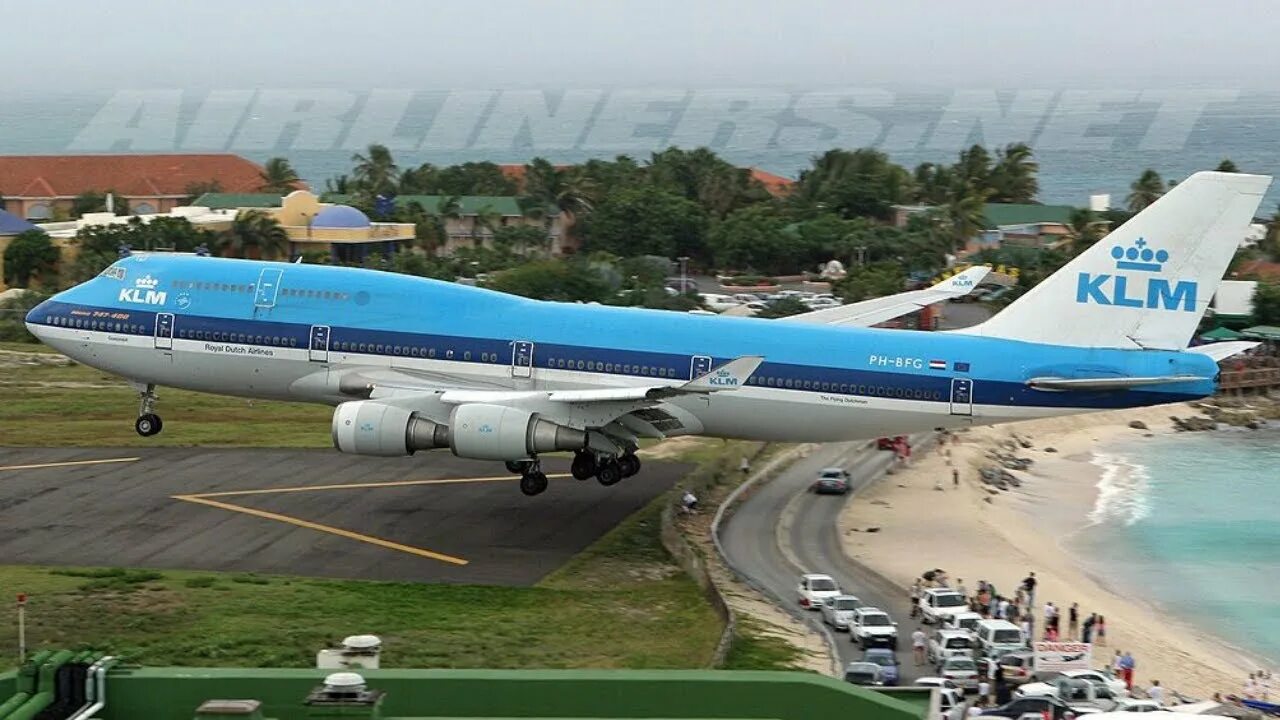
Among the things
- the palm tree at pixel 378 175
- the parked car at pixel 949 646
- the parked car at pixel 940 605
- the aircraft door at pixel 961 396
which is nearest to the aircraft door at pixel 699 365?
the aircraft door at pixel 961 396

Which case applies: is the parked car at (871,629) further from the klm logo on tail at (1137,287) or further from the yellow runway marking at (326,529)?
the klm logo on tail at (1137,287)

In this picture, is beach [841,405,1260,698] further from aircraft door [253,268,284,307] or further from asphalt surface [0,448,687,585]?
aircraft door [253,268,284,307]

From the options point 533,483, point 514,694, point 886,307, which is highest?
point 886,307

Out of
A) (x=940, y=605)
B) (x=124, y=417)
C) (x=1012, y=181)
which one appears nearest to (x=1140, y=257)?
(x=940, y=605)

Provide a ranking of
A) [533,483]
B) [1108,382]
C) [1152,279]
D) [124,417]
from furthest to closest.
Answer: [124,417] < [533,483] < [1152,279] < [1108,382]

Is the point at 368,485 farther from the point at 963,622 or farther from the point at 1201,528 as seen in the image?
the point at 1201,528
